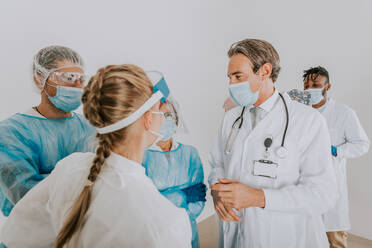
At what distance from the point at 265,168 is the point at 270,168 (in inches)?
0.9

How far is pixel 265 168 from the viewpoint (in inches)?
45.3

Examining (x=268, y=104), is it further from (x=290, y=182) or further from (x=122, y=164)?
(x=122, y=164)

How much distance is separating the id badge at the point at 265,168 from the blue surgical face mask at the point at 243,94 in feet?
1.11

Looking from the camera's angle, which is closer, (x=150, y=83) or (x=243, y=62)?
(x=150, y=83)

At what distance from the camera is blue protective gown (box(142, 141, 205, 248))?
54.4 inches

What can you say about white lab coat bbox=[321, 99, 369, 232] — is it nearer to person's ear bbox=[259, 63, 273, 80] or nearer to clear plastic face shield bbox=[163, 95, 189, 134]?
person's ear bbox=[259, 63, 273, 80]

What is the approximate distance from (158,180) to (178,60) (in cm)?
150

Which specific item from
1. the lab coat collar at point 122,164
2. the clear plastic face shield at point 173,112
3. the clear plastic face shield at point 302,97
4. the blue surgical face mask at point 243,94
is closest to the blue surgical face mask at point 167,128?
the clear plastic face shield at point 173,112

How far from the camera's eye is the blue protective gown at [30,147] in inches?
39.5

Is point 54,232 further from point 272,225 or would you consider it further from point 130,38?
point 130,38

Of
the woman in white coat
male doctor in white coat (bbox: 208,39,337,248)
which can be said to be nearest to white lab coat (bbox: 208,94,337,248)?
male doctor in white coat (bbox: 208,39,337,248)

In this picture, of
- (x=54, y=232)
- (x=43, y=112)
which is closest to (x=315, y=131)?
(x=54, y=232)

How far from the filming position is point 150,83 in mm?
829

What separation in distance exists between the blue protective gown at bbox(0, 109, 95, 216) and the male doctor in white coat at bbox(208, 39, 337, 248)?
80cm
